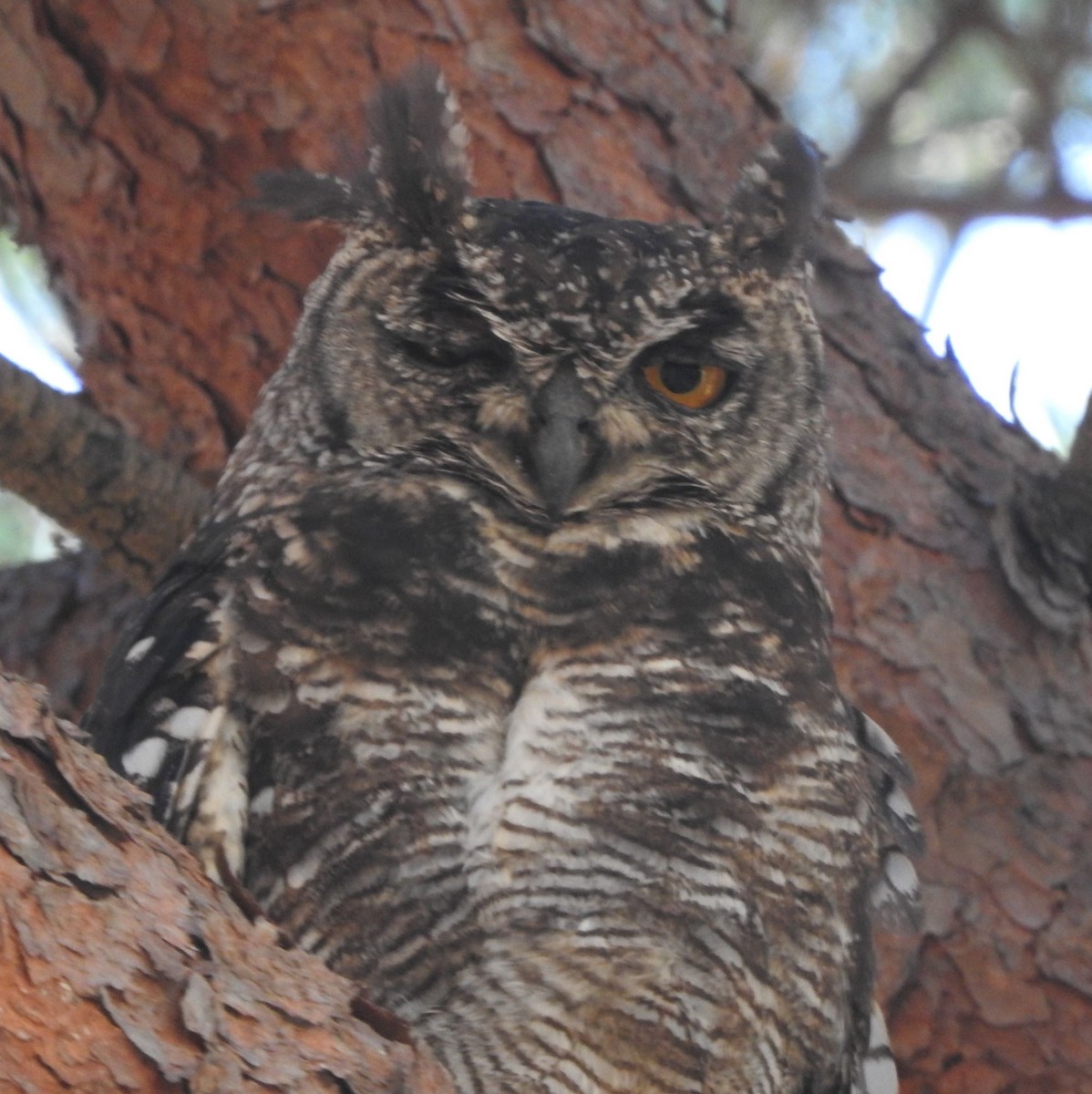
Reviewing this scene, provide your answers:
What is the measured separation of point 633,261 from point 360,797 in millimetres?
823

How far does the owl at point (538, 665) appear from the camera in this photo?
187 cm

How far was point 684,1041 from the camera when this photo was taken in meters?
1.90

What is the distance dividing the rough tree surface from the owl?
0.47 meters

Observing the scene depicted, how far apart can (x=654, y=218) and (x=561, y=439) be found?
1074mm

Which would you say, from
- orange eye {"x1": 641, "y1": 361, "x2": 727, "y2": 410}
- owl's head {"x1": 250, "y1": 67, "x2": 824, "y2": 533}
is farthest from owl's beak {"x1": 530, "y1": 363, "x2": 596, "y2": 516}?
orange eye {"x1": 641, "y1": 361, "x2": 727, "y2": 410}

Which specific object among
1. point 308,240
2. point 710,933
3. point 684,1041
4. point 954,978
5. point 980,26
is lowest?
point 684,1041

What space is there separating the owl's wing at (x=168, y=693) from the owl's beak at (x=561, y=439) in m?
0.43

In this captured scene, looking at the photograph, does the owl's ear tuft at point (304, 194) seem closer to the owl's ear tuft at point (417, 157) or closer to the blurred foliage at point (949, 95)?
the owl's ear tuft at point (417, 157)

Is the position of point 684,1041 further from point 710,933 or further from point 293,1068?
point 293,1068

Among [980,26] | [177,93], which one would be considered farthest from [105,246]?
[980,26]

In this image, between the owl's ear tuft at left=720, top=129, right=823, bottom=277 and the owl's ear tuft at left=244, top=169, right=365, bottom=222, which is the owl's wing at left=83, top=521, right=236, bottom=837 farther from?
the owl's ear tuft at left=720, top=129, right=823, bottom=277

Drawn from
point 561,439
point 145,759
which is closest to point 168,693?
point 145,759

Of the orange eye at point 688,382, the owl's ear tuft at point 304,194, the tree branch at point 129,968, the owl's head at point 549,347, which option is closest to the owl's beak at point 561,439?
the owl's head at point 549,347

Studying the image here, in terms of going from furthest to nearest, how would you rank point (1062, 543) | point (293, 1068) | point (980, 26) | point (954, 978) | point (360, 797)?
point (980, 26) < point (1062, 543) < point (954, 978) < point (360, 797) < point (293, 1068)
